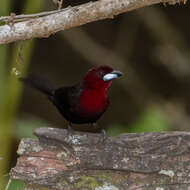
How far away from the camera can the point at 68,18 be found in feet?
9.36

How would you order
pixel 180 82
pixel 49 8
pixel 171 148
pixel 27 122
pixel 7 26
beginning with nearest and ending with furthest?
pixel 7 26 < pixel 171 148 < pixel 27 122 < pixel 49 8 < pixel 180 82

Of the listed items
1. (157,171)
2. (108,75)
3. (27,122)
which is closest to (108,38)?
(27,122)

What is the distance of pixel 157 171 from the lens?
10.2 feet

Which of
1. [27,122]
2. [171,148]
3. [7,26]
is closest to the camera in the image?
[7,26]

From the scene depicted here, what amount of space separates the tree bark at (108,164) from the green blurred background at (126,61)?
2.43m

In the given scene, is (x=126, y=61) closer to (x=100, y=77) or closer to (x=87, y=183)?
(x=100, y=77)

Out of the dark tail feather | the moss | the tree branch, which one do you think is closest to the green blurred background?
the dark tail feather

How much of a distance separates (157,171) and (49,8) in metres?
3.10

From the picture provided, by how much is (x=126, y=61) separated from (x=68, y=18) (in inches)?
132

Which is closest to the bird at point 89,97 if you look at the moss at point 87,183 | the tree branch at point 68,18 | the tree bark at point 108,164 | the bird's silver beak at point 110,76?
the bird's silver beak at point 110,76

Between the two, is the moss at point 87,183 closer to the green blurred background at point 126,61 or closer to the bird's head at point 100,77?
the bird's head at point 100,77

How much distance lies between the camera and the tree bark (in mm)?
3102

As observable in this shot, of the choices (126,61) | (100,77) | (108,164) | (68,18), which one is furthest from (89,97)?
(126,61)

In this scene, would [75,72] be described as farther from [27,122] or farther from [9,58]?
[27,122]
